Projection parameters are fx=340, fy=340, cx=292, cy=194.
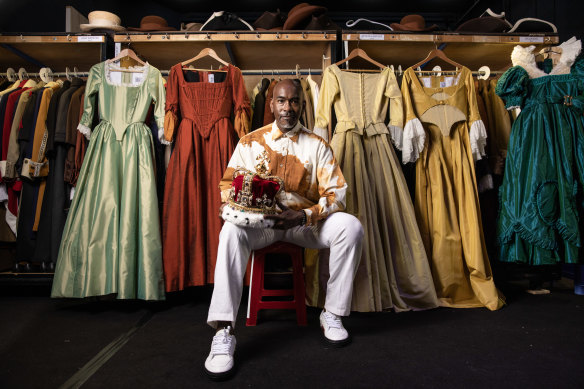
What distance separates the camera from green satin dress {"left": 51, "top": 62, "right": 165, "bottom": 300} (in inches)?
78.3

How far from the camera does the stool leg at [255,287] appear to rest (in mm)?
1755

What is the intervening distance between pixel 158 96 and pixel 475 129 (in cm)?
209

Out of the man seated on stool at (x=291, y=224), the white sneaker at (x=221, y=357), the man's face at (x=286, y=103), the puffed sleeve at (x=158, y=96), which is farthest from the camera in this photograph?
the puffed sleeve at (x=158, y=96)

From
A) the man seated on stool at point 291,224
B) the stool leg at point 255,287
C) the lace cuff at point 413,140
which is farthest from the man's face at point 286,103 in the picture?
the lace cuff at point 413,140

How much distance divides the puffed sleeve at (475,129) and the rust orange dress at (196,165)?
1478 millimetres

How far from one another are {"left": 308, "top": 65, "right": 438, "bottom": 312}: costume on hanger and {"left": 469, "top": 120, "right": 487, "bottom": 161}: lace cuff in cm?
48

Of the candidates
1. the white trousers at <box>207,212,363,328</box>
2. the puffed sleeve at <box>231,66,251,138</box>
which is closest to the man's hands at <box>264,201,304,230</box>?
the white trousers at <box>207,212,363,328</box>

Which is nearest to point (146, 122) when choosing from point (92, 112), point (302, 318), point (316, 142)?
point (92, 112)

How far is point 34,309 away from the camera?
81.7 inches

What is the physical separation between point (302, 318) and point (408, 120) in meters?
1.39

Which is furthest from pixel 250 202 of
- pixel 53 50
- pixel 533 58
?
pixel 53 50

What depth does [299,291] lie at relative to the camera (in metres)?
1.76

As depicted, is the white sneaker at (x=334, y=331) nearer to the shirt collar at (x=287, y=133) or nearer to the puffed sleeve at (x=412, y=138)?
the shirt collar at (x=287, y=133)

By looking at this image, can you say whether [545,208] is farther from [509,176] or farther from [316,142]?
[316,142]
